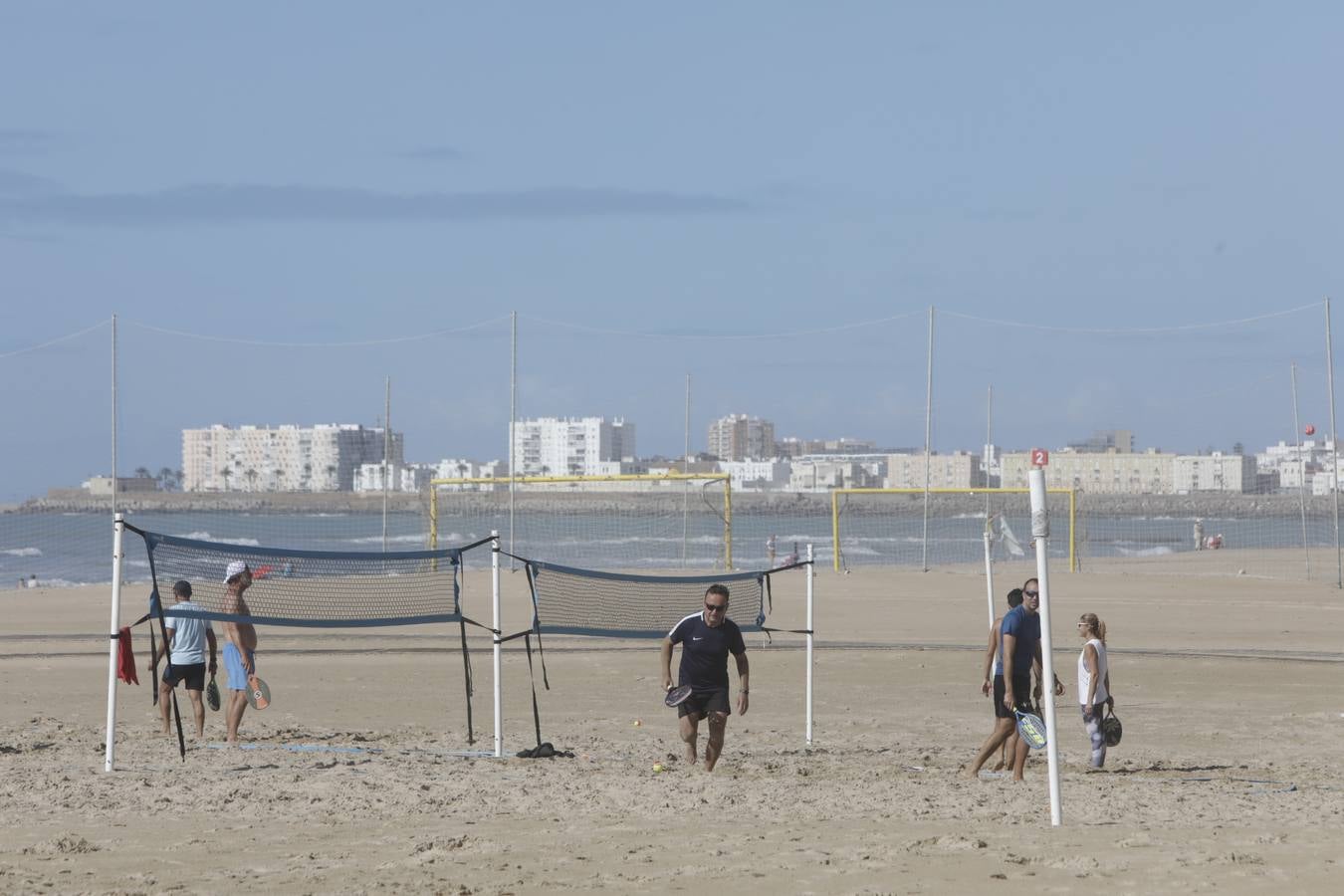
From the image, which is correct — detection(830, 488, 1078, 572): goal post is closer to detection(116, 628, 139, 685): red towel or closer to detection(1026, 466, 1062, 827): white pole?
detection(116, 628, 139, 685): red towel

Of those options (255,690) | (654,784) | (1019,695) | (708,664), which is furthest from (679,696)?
(255,690)

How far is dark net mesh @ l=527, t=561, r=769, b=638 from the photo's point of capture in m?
12.8

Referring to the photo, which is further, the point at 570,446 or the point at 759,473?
the point at 759,473

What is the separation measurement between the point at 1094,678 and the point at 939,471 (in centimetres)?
9666

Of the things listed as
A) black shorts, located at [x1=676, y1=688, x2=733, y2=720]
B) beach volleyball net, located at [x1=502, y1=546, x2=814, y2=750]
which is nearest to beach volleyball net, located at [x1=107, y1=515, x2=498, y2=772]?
beach volleyball net, located at [x1=502, y1=546, x2=814, y2=750]

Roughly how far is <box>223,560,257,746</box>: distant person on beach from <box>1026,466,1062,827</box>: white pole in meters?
5.85

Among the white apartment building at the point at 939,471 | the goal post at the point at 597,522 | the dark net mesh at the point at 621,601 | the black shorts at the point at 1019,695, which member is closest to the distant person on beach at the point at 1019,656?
the black shorts at the point at 1019,695

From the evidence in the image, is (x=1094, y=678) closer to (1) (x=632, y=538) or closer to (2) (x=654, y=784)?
(2) (x=654, y=784)

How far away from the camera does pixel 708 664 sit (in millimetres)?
11492

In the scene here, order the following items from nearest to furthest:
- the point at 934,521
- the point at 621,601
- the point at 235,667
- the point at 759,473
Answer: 1. the point at 235,667
2. the point at 621,601
3. the point at 934,521
4. the point at 759,473

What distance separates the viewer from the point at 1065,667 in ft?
61.6

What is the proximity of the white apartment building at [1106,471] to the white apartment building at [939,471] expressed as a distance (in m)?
2.69

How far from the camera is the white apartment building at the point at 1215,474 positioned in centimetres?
9781

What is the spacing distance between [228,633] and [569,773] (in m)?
3.01
